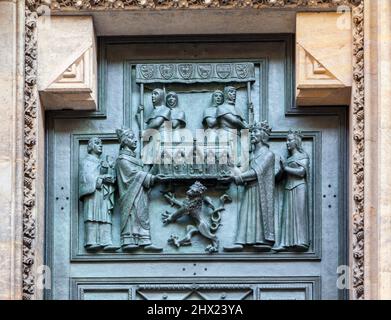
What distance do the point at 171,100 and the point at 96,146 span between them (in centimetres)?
79

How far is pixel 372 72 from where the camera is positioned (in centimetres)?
1381

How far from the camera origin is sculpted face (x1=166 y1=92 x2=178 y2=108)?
1434 centimetres

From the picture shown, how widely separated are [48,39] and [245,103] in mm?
1851

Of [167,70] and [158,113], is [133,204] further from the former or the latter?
[167,70]

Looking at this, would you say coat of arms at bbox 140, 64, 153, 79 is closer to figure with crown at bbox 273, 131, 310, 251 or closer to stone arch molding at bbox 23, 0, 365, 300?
stone arch molding at bbox 23, 0, 365, 300

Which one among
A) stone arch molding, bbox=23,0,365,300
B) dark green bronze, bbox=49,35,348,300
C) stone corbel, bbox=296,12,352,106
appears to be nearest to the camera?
stone arch molding, bbox=23,0,365,300

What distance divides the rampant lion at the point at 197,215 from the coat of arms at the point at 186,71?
3.31 feet

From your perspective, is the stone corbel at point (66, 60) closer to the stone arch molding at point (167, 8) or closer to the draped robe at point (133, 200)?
the stone arch molding at point (167, 8)

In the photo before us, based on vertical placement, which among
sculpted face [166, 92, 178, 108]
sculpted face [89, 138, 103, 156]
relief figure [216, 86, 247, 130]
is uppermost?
sculpted face [166, 92, 178, 108]

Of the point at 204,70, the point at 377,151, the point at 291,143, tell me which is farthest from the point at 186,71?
the point at 377,151

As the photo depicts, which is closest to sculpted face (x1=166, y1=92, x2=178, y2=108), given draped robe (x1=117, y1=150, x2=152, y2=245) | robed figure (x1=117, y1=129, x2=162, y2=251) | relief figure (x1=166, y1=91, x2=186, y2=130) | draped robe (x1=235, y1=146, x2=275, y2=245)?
relief figure (x1=166, y1=91, x2=186, y2=130)

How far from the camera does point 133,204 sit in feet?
46.4

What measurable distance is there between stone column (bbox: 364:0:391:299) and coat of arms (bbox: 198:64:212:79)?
147 centimetres
